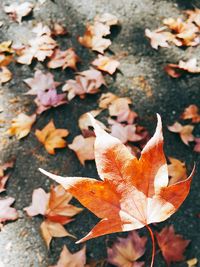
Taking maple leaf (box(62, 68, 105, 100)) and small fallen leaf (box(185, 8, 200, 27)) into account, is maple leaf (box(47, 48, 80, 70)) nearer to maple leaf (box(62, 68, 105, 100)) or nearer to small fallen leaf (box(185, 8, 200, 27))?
maple leaf (box(62, 68, 105, 100))

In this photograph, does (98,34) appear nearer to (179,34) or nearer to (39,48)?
(39,48)

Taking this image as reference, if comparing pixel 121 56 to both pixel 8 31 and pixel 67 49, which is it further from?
pixel 8 31

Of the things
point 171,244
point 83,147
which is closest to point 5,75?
point 83,147

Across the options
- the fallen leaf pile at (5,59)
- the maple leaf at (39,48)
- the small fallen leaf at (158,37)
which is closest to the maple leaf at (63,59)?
the maple leaf at (39,48)

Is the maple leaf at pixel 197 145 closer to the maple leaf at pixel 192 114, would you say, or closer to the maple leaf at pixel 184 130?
the maple leaf at pixel 184 130

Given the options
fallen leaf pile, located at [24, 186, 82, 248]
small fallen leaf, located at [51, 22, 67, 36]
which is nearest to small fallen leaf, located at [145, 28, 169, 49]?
small fallen leaf, located at [51, 22, 67, 36]
